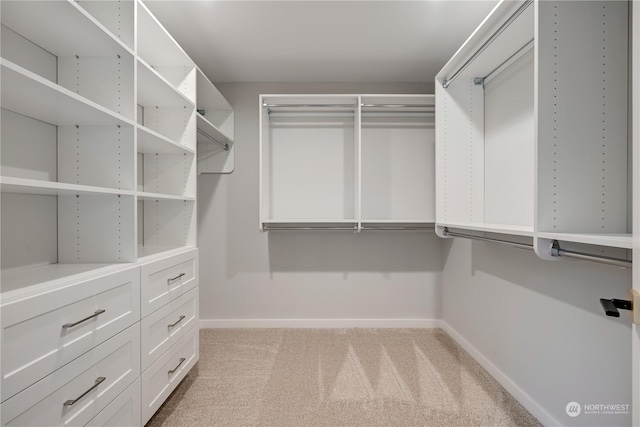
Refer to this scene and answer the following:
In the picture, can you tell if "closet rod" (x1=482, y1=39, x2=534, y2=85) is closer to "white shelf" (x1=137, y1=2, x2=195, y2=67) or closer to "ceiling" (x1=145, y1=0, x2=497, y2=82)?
"ceiling" (x1=145, y1=0, x2=497, y2=82)

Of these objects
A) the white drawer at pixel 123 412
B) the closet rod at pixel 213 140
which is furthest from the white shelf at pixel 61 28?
the white drawer at pixel 123 412

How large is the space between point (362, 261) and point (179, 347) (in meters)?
1.76

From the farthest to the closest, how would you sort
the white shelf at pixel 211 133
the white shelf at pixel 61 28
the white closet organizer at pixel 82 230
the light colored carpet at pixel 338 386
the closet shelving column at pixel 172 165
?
the white shelf at pixel 211 133 → the closet shelving column at pixel 172 165 → the light colored carpet at pixel 338 386 → the white shelf at pixel 61 28 → the white closet organizer at pixel 82 230

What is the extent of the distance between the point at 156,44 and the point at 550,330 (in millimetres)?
2744

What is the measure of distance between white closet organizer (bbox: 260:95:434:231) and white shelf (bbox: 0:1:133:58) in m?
Answer: 1.60

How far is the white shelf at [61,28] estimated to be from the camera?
107 cm

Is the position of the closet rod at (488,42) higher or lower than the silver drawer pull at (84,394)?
higher

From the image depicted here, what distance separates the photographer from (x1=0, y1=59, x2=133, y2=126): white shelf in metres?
0.92

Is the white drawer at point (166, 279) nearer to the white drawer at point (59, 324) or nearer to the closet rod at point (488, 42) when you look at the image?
the white drawer at point (59, 324)

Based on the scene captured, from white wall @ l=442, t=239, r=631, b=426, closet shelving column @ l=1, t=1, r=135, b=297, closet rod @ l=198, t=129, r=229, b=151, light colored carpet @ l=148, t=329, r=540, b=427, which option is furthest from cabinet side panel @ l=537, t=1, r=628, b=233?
closet rod @ l=198, t=129, r=229, b=151

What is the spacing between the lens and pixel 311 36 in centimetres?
213

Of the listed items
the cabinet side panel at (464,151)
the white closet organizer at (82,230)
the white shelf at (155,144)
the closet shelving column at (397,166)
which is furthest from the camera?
the closet shelving column at (397,166)

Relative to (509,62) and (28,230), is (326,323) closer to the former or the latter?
(28,230)

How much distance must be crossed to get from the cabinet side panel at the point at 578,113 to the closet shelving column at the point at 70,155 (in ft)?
5.91
